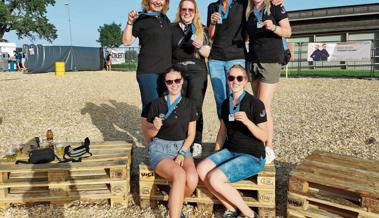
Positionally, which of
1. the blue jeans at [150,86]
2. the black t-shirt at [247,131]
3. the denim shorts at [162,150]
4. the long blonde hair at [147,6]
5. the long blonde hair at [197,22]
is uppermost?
the long blonde hair at [147,6]

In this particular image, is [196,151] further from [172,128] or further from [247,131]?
[247,131]

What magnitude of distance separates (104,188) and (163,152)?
3.04ft

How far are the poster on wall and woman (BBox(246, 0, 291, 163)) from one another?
48.6ft

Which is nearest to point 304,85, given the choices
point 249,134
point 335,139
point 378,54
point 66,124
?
point 378,54

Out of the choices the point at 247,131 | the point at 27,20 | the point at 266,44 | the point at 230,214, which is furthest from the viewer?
the point at 27,20

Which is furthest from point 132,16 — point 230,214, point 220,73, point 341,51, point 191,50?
point 341,51

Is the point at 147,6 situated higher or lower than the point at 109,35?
lower

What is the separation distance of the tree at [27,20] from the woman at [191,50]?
1905 inches

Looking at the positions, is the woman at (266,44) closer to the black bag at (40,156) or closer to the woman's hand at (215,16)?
the woman's hand at (215,16)

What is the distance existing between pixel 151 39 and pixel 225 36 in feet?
2.92

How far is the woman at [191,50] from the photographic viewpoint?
12.8 ft

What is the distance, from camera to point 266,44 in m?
3.82

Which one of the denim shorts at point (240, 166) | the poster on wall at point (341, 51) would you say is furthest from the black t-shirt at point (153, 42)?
the poster on wall at point (341, 51)

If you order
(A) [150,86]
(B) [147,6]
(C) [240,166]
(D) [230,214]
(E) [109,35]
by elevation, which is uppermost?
(E) [109,35]
